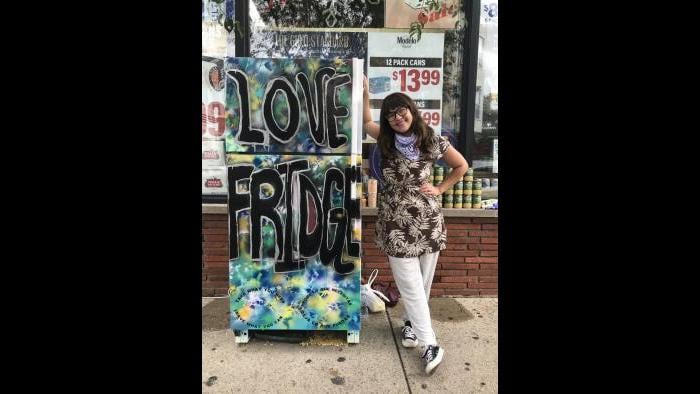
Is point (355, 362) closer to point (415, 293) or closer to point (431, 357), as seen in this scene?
point (431, 357)

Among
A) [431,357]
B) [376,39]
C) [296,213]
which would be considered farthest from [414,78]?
[431,357]

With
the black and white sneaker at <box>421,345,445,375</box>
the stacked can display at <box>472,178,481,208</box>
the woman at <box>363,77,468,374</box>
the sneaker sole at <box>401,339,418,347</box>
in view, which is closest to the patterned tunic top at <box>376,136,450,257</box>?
the woman at <box>363,77,468,374</box>

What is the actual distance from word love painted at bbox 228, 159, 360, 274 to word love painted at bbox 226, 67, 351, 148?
0.21 metres

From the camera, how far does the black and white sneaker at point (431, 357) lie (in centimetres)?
291

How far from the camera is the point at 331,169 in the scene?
3141 mm

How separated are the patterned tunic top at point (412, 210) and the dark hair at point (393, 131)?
0.17ft

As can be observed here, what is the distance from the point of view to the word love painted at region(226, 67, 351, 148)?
306 centimetres

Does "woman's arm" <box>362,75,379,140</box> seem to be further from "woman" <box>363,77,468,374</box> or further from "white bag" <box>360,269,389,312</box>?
"white bag" <box>360,269,389,312</box>

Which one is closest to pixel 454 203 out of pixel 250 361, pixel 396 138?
pixel 396 138

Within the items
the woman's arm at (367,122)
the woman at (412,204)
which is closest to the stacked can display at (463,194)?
the woman's arm at (367,122)

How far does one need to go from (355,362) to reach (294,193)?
4.19ft

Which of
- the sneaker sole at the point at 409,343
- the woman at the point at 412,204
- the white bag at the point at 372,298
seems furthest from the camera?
the white bag at the point at 372,298

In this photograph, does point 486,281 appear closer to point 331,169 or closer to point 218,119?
point 331,169

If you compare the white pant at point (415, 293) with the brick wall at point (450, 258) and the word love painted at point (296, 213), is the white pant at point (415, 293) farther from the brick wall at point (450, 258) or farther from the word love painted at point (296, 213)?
the brick wall at point (450, 258)
